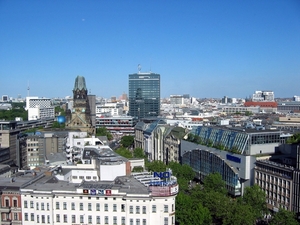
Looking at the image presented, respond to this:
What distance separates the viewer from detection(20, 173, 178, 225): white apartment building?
147 feet

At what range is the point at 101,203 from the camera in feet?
151

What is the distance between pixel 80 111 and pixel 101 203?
89.8m

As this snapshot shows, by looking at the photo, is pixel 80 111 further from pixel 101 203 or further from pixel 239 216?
pixel 239 216

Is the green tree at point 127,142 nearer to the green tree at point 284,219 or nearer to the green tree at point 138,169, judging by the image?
the green tree at point 138,169

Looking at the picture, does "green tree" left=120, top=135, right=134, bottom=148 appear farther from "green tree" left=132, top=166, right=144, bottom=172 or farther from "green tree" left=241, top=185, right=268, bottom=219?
"green tree" left=241, top=185, right=268, bottom=219

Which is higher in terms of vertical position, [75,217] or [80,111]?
[80,111]

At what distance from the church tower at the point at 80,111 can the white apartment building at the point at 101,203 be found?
81817mm

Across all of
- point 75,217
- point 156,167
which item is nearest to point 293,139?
point 156,167

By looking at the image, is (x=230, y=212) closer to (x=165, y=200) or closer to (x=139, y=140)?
(x=165, y=200)

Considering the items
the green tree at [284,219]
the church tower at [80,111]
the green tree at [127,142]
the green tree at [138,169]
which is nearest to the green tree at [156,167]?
the green tree at [138,169]

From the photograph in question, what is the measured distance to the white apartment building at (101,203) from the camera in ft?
147

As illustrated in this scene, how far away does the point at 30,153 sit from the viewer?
98938 millimetres

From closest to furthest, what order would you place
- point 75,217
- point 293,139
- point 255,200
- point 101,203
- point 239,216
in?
point 101,203
point 75,217
point 239,216
point 255,200
point 293,139

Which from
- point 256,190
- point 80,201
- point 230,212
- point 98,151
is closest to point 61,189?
point 80,201
